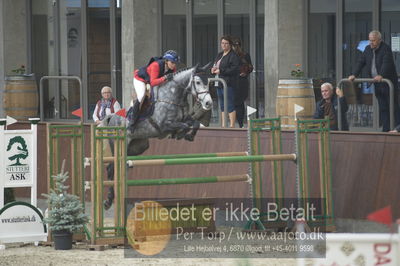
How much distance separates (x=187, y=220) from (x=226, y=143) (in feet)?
5.63

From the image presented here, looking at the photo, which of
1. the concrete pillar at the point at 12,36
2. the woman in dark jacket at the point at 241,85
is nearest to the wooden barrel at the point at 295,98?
the woman in dark jacket at the point at 241,85

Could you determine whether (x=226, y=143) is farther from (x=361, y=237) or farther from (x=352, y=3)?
(x=361, y=237)

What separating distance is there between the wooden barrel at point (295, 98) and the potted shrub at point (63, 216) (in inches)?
272

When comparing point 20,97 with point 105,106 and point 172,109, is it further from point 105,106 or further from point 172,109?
point 172,109

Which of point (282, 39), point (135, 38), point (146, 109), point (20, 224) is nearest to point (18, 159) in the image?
point (20, 224)

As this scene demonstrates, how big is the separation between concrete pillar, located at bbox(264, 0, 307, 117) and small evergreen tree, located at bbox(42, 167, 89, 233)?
29.5 feet

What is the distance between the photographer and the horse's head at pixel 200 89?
1364cm

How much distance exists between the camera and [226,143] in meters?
14.8

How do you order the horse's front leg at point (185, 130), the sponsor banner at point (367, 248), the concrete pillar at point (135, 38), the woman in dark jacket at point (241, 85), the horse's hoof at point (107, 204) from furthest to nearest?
the concrete pillar at point (135, 38)
the woman in dark jacket at point (241, 85)
the horse's front leg at point (185, 130)
the horse's hoof at point (107, 204)
the sponsor banner at point (367, 248)

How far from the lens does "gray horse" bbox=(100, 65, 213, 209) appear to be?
13.7 m

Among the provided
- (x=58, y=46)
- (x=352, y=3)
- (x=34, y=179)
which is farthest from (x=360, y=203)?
(x=58, y=46)

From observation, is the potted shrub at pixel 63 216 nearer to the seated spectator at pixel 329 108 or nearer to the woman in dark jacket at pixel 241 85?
the seated spectator at pixel 329 108

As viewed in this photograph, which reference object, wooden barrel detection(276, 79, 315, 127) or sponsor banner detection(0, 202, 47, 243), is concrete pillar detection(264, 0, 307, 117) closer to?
wooden barrel detection(276, 79, 315, 127)

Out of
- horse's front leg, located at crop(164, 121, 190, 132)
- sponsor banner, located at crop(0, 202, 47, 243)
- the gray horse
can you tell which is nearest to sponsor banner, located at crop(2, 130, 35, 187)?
sponsor banner, located at crop(0, 202, 47, 243)
